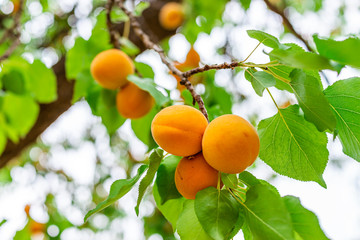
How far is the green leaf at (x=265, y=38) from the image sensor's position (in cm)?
50

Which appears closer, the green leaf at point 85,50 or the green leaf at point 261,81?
the green leaf at point 261,81

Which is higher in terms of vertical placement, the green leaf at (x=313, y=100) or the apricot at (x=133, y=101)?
the green leaf at (x=313, y=100)

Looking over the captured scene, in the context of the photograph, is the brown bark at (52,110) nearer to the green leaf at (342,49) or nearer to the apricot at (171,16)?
the apricot at (171,16)

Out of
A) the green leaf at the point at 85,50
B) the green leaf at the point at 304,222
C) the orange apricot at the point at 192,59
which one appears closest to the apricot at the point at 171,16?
the orange apricot at the point at 192,59

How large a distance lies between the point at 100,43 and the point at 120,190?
704 mm

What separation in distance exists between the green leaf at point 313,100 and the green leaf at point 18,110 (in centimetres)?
109

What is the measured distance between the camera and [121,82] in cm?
88

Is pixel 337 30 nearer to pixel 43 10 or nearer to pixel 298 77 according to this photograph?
pixel 43 10

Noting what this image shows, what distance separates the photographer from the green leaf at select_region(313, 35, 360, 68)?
1.30 ft

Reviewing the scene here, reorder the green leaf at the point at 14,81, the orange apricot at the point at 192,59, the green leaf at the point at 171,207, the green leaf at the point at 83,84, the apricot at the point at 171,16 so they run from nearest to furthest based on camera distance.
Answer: the green leaf at the point at 171,207, the green leaf at the point at 83,84, the green leaf at the point at 14,81, the orange apricot at the point at 192,59, the apricot at the point at 171,16

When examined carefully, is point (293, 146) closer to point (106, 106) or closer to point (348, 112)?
point (348, 112)

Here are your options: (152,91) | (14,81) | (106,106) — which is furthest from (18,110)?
(152,91)

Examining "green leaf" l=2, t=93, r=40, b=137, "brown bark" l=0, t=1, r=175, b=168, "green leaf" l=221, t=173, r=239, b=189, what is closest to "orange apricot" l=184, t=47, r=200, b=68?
"brown bark" l=0, t=1, r=175, b=168

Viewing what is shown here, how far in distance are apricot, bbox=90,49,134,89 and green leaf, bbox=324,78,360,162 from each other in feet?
1.72
